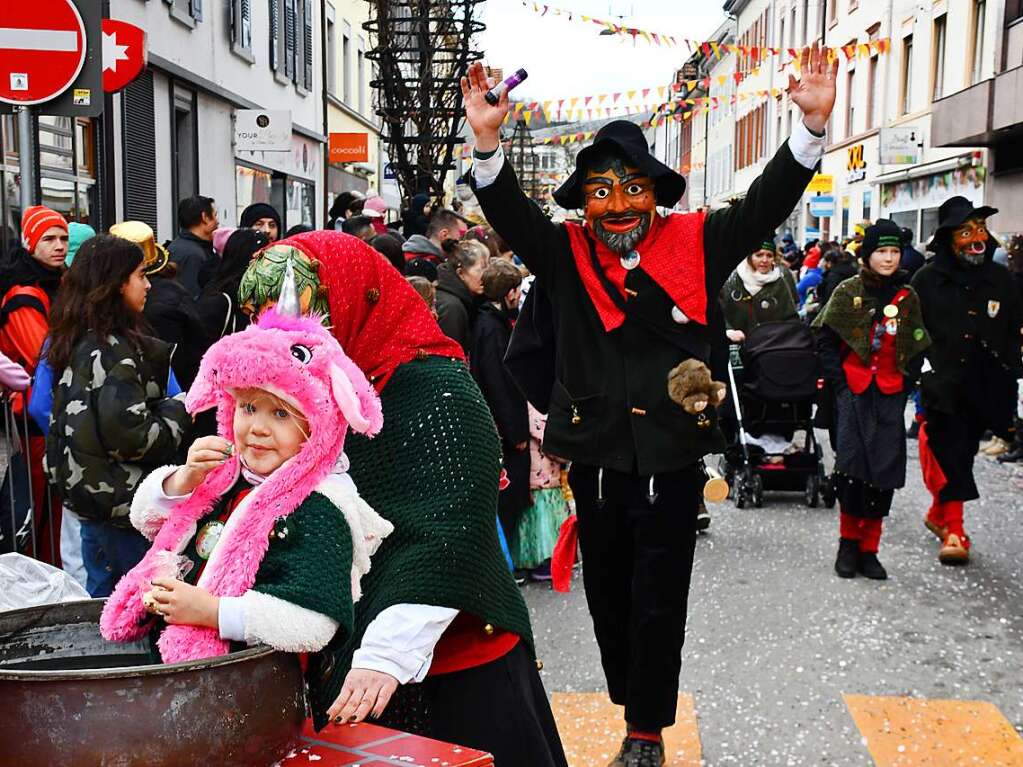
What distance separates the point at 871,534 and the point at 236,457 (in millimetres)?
5316

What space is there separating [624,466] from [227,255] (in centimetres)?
283

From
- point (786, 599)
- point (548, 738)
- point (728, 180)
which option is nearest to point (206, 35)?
point (786, 599)

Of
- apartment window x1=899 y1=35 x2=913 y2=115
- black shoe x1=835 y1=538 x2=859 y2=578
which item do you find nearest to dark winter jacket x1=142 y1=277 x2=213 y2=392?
black shoe x1=835 y1=538 x2=859 y2=578

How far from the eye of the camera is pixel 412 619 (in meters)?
2.52

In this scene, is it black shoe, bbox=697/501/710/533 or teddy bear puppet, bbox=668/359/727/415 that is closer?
teddy bear puppet, bbox=668/359/727/415

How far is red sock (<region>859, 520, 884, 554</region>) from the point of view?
23.3ft

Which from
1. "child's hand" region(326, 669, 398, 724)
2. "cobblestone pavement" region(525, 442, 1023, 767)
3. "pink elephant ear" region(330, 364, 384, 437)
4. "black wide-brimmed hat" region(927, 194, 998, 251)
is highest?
"black wide-brimmed hat" region(927, 194, 998, 251)

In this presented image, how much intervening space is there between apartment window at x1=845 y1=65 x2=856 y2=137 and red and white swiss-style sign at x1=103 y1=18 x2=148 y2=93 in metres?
29.9

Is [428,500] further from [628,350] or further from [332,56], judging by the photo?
[332,56]

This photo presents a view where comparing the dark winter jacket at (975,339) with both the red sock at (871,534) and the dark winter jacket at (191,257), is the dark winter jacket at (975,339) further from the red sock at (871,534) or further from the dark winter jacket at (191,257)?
the dark winter jacket at (191,257)

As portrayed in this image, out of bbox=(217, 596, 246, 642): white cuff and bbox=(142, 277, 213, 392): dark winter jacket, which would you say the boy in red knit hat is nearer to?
bbox=(142, 277, 213, 392): dark winter jacket

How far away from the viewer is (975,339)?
287 inches

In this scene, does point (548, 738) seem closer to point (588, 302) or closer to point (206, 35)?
point (588, 302)

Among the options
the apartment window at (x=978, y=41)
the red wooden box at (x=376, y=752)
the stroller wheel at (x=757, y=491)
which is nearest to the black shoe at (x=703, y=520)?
the stroller wheel at (x=757, y=491)
